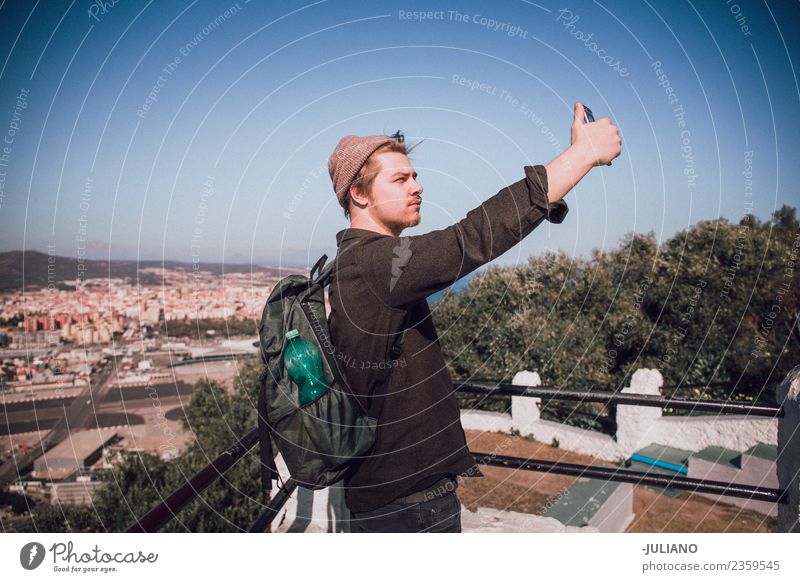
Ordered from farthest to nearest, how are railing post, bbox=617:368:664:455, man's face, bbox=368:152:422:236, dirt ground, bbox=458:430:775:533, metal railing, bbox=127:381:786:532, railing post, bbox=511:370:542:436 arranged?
1. railing post, bbox=511:370:542:436
2. railing post, bbox=617:368:664:455
3. dirt ground, bbox=458:430:775:533
4. metal railing, bbox=127:381:786:532
5. man's face, bbox=368:152:422:236

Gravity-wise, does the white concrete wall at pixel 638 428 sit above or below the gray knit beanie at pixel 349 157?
below

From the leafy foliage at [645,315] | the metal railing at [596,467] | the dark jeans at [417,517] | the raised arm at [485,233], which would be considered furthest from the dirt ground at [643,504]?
the raised arm at [485,233]

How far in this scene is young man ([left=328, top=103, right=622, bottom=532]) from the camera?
1.46 m

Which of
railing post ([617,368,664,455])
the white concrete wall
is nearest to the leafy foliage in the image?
the white concrete wall

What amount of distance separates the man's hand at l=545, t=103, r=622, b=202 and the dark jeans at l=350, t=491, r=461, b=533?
105 centimetres

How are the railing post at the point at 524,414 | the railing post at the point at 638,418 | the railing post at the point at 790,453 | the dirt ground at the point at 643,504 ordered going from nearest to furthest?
1. the railing post at the point at 790,453
2. the dirt ground at the point at 643,504
3. the railing post at the point at 638,418
4. the railing post at the point at 524,414

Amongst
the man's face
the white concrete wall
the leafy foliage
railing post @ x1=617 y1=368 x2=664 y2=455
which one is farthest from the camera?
the leafy foliage

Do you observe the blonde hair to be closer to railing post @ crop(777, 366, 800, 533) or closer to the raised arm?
the raised arm

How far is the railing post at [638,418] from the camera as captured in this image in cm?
974

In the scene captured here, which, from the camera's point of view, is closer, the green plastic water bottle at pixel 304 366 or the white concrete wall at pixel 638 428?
the green plastic water bottle at pixel 304 366

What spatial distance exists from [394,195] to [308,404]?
69 cm

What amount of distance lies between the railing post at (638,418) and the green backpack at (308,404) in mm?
9236

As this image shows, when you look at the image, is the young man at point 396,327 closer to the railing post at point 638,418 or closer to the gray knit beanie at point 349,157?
the gray knit beanie at point 349,157
